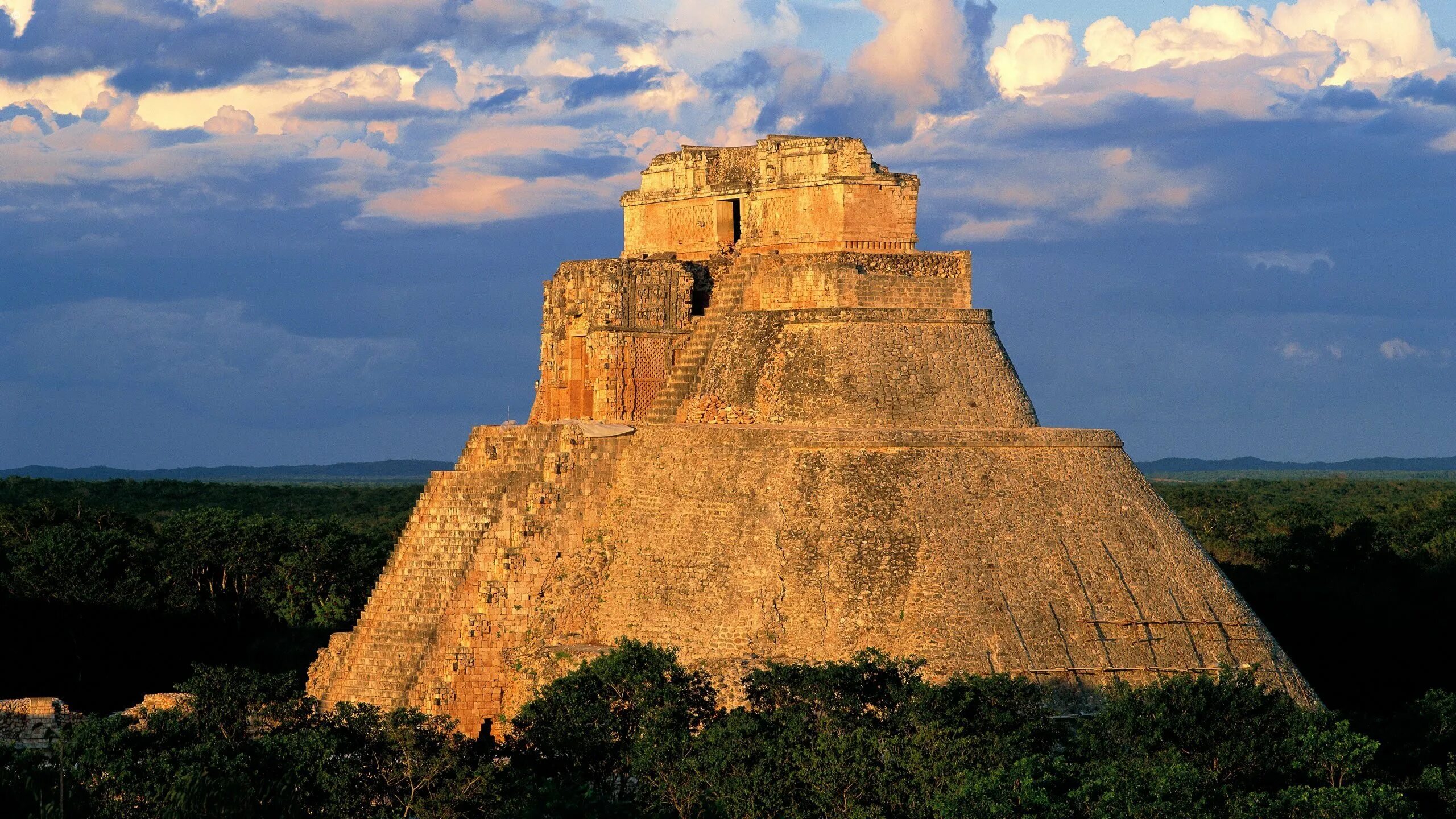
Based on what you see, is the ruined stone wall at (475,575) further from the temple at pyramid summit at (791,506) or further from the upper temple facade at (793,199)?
the upper temple facade at (793,199)

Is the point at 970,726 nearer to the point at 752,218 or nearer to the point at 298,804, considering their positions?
the point at 298,804

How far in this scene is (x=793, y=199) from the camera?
107ft

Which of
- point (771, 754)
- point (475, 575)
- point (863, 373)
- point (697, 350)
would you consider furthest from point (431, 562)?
point (771, 754)

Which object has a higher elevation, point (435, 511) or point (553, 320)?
point (553, 320)

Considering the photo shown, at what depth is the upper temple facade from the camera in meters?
32.2

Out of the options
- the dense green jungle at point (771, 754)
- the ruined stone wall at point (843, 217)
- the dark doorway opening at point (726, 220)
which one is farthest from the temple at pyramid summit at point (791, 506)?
the dense green jungle at point (771, 754)

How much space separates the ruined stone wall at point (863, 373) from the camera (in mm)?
30016

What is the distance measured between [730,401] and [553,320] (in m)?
4.62

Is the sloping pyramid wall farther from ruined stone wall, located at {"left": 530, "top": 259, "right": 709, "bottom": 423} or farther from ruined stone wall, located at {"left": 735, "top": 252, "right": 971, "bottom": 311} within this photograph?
ruined stone wall, located at {"left": 530, "top": 259, "right": 709, "bottom": 423}

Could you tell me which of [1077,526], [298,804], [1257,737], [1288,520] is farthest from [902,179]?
[1288,520]

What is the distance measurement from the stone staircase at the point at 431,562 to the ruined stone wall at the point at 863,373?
274cm

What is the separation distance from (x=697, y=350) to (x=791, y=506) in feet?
15.5

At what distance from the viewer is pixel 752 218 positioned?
3338cm

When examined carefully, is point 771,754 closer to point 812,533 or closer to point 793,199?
point 812,533
